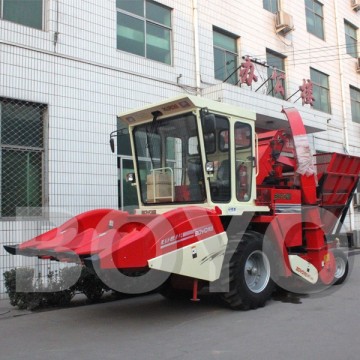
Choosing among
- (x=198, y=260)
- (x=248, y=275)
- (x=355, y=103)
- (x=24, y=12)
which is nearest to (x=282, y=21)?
(x=355, y=103)

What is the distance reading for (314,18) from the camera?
18.3m

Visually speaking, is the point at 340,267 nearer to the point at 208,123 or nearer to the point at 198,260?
the point at 198,260

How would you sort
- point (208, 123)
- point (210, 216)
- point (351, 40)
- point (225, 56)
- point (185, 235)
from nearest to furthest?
point (185, 235) < point (210, 216) < point (208, 123) < point (225, 56) < point (351, 40)

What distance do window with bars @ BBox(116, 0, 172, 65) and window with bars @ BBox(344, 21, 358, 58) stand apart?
1113cm

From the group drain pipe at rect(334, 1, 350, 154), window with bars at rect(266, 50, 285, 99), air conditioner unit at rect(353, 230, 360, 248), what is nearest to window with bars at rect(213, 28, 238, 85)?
window with bars at rect(266, 50, 285, 99)

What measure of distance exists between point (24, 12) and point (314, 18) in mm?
12722

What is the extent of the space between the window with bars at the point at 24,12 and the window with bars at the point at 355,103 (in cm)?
1464

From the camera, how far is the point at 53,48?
9.48 meters

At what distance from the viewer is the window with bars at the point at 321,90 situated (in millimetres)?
17562


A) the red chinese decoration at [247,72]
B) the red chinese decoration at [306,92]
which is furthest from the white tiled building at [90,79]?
the red chinese decoration at [306,92]

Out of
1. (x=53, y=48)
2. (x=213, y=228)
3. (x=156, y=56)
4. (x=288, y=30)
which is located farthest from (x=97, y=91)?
(x=288, y=30)

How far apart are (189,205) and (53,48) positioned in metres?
4.95

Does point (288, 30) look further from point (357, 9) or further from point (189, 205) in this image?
point (189, 205)

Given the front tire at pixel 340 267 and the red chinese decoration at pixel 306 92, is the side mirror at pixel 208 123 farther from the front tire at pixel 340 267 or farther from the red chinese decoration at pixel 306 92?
the red chinese decoration at pixel 306 92
